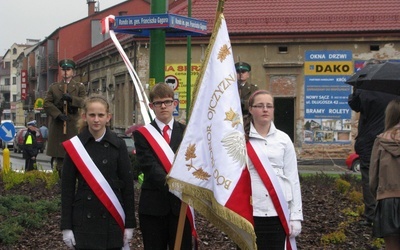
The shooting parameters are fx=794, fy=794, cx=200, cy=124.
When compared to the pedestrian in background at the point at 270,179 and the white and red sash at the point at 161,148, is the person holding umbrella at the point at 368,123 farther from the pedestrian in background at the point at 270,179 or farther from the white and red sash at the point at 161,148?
the white and red sash at the point at 161,148

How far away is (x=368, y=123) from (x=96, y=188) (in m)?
4.59

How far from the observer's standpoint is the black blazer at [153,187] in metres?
6.17

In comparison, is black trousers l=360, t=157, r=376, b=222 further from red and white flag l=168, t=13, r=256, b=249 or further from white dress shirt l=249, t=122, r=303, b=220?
red and white flag l=168, t=13, r=256, b=249

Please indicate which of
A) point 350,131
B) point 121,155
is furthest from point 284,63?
point 121,155

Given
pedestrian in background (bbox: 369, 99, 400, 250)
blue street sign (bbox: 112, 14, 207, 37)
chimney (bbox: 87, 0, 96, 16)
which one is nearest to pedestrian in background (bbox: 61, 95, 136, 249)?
pedestrian in background (bbox: 369, 99, 400, 250)

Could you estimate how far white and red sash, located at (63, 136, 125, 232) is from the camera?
6066 mm

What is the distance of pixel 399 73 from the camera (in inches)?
323

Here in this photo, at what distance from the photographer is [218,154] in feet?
18.7

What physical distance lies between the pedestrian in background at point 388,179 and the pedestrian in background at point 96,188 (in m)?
2.26

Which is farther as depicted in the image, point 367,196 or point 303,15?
point 303,15

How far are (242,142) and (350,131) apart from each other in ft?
100

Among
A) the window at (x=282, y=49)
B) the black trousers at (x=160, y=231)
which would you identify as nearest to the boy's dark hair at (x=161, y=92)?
the black trousers at (x=160, y=231)

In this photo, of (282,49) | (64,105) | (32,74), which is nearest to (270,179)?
(64,105)

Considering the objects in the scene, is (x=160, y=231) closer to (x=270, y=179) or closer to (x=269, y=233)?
(x=269, y=233)
